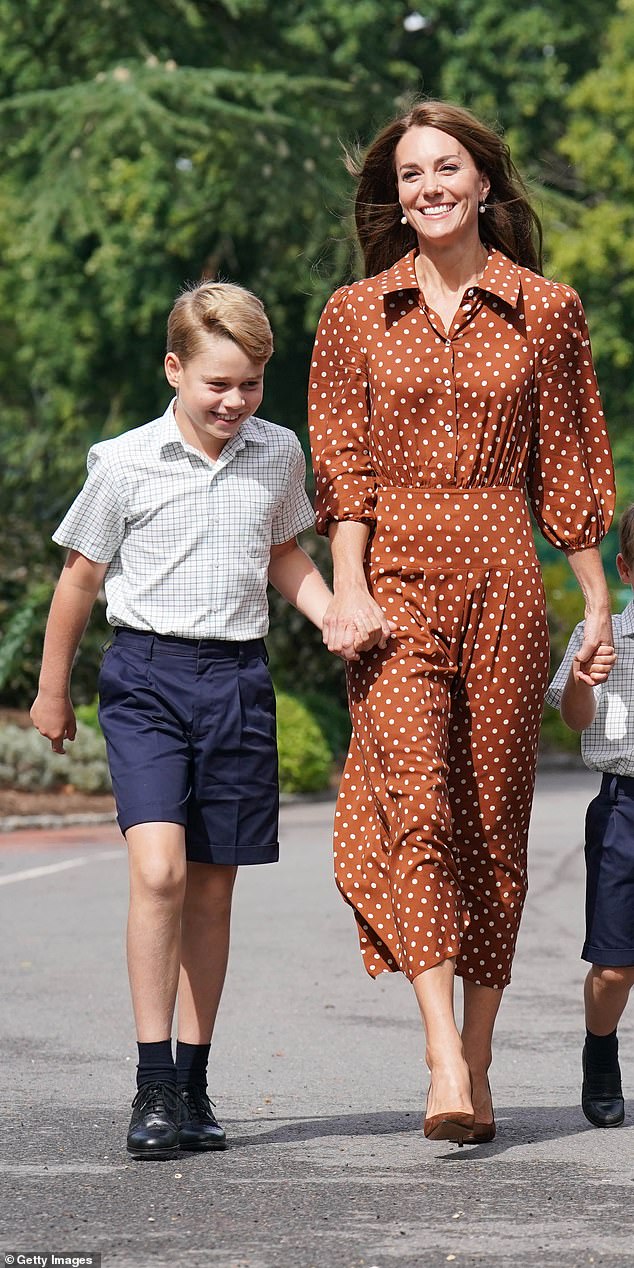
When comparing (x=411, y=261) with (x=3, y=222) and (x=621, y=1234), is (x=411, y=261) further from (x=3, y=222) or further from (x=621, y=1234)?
(x=3, y=222)

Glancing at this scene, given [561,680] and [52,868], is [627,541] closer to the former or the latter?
[561,680]

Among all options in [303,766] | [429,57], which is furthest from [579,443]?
[429,57]

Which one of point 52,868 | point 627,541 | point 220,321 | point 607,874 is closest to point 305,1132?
point 607,874

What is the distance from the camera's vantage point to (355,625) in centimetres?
445

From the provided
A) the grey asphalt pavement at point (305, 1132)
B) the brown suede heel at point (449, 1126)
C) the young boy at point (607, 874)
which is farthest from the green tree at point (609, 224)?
the brown suede heel at point (449, 1126)

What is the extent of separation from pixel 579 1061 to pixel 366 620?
216 centimetres

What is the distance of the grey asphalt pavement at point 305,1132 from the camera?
3689 millimetres

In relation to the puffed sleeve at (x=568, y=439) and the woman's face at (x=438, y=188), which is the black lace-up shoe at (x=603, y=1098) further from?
the woman's face at (x=438, y=188)

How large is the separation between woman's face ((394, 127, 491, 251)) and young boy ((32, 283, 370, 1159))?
→ 0.42m

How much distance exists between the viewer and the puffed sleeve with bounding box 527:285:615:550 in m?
4.65

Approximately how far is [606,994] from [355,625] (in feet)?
3.74

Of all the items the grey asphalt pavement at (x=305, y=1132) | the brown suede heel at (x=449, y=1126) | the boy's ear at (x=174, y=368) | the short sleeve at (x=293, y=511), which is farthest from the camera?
the short sleeve at (x=293, y=511)

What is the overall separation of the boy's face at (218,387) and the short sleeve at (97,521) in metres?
0.24

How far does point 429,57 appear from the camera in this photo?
32.3m
